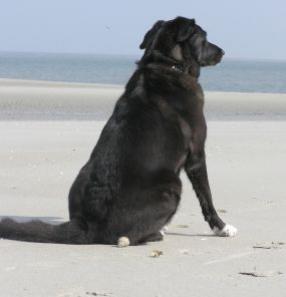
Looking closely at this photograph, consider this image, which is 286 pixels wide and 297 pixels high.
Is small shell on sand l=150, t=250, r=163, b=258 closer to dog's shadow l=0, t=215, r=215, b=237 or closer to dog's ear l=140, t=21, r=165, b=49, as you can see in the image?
dog's shadow l=0, t=215, r=215, b=237

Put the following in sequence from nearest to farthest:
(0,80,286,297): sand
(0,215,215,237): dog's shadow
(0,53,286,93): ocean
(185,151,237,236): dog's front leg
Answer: (0,80,286,297): sand, (185,151,237,236): dog's front leg, (0,215,215,237): dog's shadow, (0,53,286,93): ocean

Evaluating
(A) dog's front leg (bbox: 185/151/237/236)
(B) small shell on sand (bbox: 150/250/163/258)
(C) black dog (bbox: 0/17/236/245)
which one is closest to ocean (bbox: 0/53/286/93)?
(A) dog's front leg (bbox: 185/151/237/236)

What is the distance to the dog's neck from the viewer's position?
6.32 metres

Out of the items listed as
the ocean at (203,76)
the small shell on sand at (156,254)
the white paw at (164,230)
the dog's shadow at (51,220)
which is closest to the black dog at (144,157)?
the white paw at (164,230)

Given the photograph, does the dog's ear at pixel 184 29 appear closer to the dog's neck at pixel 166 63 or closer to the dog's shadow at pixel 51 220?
the dog's neck at pixel 166 63

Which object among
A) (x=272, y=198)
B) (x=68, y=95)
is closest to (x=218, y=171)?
(x=272, y=198)

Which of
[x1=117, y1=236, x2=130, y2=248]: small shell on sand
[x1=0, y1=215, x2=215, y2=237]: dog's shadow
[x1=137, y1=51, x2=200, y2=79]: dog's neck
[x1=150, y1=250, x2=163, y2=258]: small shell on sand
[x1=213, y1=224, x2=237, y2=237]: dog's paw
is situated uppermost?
[x1=137, y1=51, x2=200, y2=79]: dog's neck

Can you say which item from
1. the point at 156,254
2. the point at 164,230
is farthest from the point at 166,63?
the point at 156,254

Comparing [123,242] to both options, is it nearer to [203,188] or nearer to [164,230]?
[164,230]

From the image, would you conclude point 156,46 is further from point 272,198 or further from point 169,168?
point 272,198

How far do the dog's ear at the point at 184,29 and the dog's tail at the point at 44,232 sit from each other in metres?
1.59

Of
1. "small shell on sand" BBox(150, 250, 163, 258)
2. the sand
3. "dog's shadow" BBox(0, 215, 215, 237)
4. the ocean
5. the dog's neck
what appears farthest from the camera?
the ocean

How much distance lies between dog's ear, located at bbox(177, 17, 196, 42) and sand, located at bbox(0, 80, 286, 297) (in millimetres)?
1521

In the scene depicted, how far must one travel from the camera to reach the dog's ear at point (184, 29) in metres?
A: 6.36
